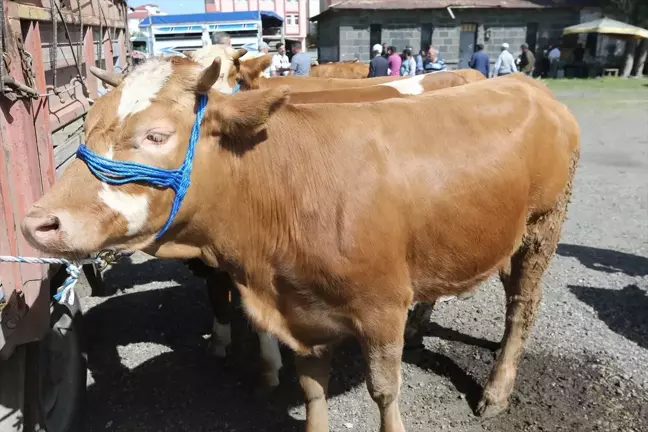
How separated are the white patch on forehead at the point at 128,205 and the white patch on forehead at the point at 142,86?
0.55 feet

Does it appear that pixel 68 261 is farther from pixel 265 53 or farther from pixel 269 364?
pixel 265 53

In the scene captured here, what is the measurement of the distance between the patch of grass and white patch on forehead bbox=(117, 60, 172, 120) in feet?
A: 80.8

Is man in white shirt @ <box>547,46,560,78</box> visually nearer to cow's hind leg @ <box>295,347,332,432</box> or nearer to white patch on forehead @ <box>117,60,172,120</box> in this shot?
cow's hind leg @ <box>295,347,332,432</box>

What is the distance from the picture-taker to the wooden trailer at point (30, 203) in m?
2.45

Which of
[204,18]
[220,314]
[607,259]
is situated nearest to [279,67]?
[204,18]

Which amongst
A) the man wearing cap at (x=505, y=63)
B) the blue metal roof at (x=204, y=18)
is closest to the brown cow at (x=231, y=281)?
the man wearing cap at (x=505, y=63)

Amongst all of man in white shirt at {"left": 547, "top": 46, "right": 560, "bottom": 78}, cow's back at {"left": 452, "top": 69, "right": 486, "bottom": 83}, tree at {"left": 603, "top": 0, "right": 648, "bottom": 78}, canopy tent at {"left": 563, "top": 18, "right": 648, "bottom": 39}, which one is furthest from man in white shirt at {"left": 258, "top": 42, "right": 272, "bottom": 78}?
tree at {"left": 603, "top": 0, "right": 648, "bottom": 78}

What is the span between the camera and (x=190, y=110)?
Result: 7.14 feet

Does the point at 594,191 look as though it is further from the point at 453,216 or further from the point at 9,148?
the point at 9,148

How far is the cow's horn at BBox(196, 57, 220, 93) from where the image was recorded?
207 cm

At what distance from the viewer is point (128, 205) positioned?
6.90 ft

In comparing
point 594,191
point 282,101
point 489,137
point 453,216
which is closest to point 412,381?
point 453,216

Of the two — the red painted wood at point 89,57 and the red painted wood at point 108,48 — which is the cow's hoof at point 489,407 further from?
the red painted wood at point 108,48

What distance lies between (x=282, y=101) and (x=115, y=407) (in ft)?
8.11
